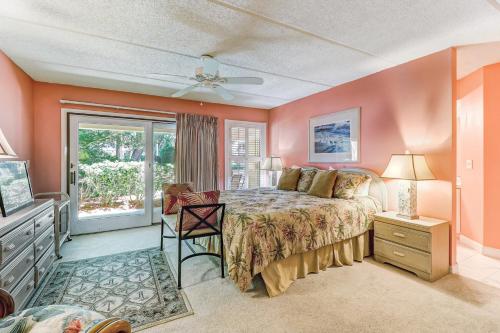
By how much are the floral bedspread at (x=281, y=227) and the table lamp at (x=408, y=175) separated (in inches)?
15.3

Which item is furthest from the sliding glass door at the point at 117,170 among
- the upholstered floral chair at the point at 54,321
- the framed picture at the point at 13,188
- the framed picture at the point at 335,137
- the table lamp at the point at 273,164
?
the upholstered floral chair at the point at 54,321

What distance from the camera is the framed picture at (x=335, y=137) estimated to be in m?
3.74

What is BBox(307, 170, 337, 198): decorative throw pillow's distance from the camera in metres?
3.33

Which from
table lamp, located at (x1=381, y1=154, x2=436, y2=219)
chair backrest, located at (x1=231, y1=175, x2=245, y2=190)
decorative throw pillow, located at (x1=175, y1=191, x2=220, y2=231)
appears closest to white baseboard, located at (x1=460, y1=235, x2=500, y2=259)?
table lamp, located at (x1=381, y1=154, x2=436, y2=219)

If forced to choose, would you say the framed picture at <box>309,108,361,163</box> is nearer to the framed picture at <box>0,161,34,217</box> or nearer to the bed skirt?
the bed skirt

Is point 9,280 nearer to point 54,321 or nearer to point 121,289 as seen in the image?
point 121,289

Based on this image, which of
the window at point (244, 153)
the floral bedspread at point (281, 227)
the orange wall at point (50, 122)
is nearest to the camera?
the floral bedspread at point (281, 227)

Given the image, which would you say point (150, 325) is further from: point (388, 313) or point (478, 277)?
point (478, 277)

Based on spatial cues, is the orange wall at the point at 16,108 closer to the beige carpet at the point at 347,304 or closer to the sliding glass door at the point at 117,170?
the sliding glass door at the point at 117,170

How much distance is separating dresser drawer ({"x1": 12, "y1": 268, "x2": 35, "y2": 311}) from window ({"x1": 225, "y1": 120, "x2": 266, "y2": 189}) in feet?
11.6

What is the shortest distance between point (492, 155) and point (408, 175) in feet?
4.85

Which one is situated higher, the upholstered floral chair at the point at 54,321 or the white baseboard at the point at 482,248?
the upholstered floral chair at the point at 54,321

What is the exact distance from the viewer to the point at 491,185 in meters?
3.08

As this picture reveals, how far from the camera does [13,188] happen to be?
223 cm
